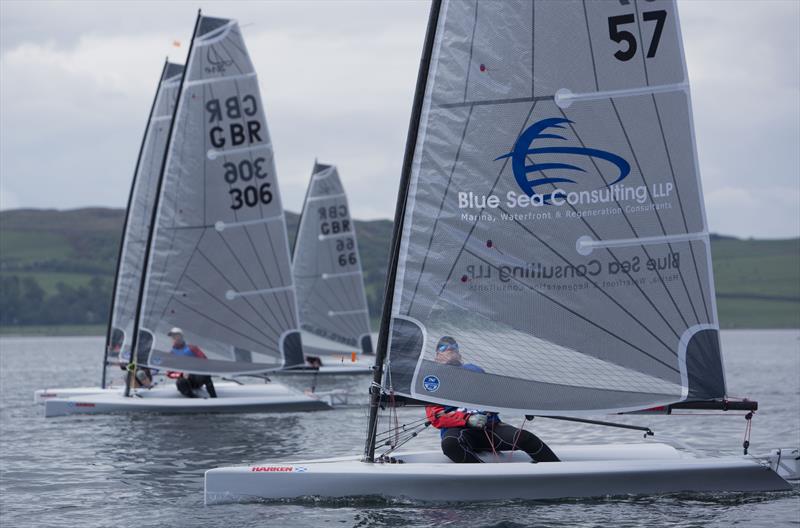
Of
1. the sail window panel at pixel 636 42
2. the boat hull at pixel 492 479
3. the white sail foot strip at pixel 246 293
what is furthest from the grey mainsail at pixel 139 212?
the sail window panel at pixel 636 42

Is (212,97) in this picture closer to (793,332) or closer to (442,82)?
(442,82)

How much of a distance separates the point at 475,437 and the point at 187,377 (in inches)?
458

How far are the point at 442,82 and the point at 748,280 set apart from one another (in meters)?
149

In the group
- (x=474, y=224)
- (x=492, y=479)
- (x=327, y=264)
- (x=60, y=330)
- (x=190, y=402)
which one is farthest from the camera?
(x=60, y=330)

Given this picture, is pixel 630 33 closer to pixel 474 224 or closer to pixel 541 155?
pixel 541 155

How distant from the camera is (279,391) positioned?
77.1ft

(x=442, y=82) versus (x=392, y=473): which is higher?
(x=442, y=82)

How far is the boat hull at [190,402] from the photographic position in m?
22.0

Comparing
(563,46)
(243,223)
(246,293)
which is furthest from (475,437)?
(243,223)

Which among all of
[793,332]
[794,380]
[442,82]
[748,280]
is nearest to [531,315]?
[442,82]

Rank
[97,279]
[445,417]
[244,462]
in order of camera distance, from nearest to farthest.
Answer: [445,417]
[244,462]
[97,279]

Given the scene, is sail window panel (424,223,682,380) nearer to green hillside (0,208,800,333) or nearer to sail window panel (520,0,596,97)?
sail window panel (520,0,596,97)

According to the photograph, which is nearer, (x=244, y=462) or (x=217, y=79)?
(x=244, y=462)

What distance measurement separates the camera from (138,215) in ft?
93.9
